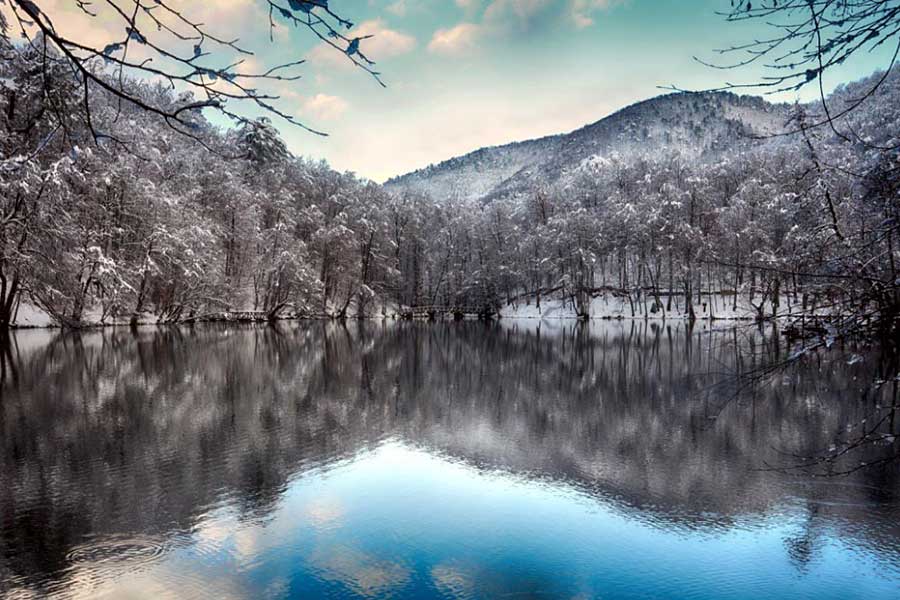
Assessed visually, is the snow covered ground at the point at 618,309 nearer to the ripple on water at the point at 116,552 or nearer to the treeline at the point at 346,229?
the treeline at the point at 346,229

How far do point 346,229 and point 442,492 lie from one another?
4805 centimetres

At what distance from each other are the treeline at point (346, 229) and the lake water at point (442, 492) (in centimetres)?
266

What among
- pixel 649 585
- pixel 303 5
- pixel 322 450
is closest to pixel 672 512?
pixel 649 585

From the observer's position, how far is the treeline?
20.6 m

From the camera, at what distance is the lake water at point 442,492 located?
15.2ft

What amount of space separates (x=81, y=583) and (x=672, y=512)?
5.74 m

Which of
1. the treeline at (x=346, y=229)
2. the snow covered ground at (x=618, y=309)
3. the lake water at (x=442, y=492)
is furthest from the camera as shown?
the snow covered ground at (x=618, y=309)

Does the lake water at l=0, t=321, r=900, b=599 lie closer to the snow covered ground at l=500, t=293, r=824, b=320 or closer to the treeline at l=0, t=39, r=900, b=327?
the treeline at l=0, t=39, r=900, b=327

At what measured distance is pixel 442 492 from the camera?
22.6 ft

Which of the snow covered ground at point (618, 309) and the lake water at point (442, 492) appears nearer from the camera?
the lake water at point (442, 492)

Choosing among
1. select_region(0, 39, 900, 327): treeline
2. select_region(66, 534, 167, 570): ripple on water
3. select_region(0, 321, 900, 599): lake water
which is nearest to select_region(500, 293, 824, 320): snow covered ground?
select_region(0, 39, 900, 327): treeline

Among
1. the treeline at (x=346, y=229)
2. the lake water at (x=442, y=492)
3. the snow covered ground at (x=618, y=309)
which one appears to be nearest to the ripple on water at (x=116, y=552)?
the lake water at (x=442, y=492)

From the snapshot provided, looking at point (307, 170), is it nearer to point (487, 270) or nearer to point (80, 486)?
point (487, 270)

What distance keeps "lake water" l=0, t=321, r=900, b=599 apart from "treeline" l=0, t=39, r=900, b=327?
2.66 meters
